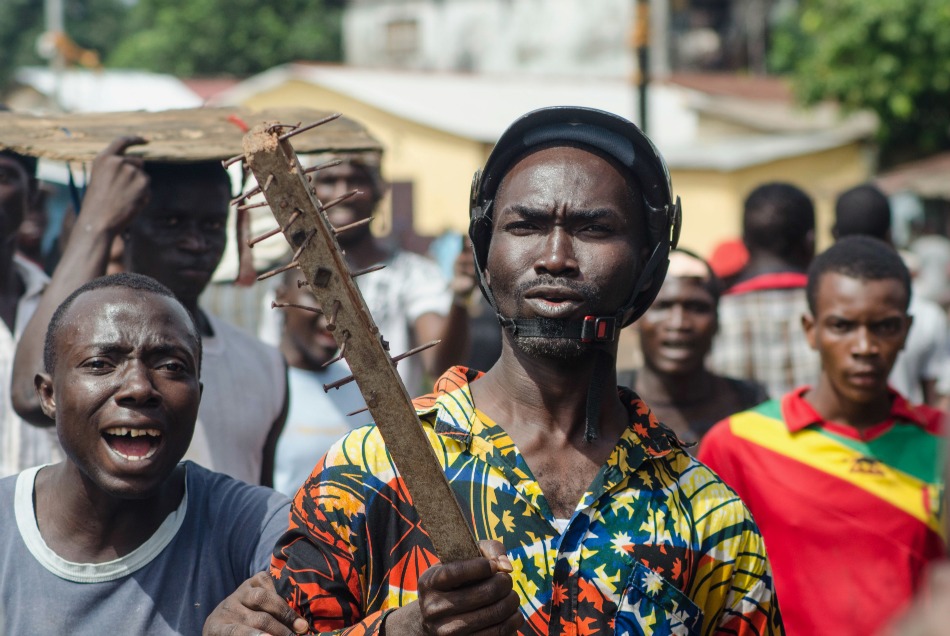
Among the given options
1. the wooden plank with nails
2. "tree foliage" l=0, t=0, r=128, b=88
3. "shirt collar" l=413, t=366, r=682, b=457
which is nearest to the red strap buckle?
"shirt collar" l=413, t=366, r=682, b=457

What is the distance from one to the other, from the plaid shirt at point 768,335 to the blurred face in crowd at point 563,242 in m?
4.02

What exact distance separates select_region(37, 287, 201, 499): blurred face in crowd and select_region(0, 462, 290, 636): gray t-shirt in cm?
15

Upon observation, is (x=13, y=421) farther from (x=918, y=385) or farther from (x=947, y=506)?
(x=918, y=385)

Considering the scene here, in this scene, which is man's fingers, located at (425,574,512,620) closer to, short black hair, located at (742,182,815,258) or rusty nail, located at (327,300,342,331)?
rusty nail, located at (327,300,342,331)

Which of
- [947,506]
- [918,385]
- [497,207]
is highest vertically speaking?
[497,207]

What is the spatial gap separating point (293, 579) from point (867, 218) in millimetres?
4847

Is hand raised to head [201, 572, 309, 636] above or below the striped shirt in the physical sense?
above

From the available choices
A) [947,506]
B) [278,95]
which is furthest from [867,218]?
[278,95]

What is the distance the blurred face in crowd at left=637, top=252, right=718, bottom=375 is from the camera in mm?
5598

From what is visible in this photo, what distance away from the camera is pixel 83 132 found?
3.92 metres

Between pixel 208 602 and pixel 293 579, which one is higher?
pixel 293 579

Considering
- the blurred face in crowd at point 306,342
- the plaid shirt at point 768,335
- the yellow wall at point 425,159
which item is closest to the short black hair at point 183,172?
the blurred face in crowd at point 306,342

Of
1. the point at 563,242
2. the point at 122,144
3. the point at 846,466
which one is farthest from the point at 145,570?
the point at 846,466

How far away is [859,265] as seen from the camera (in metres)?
4.70
